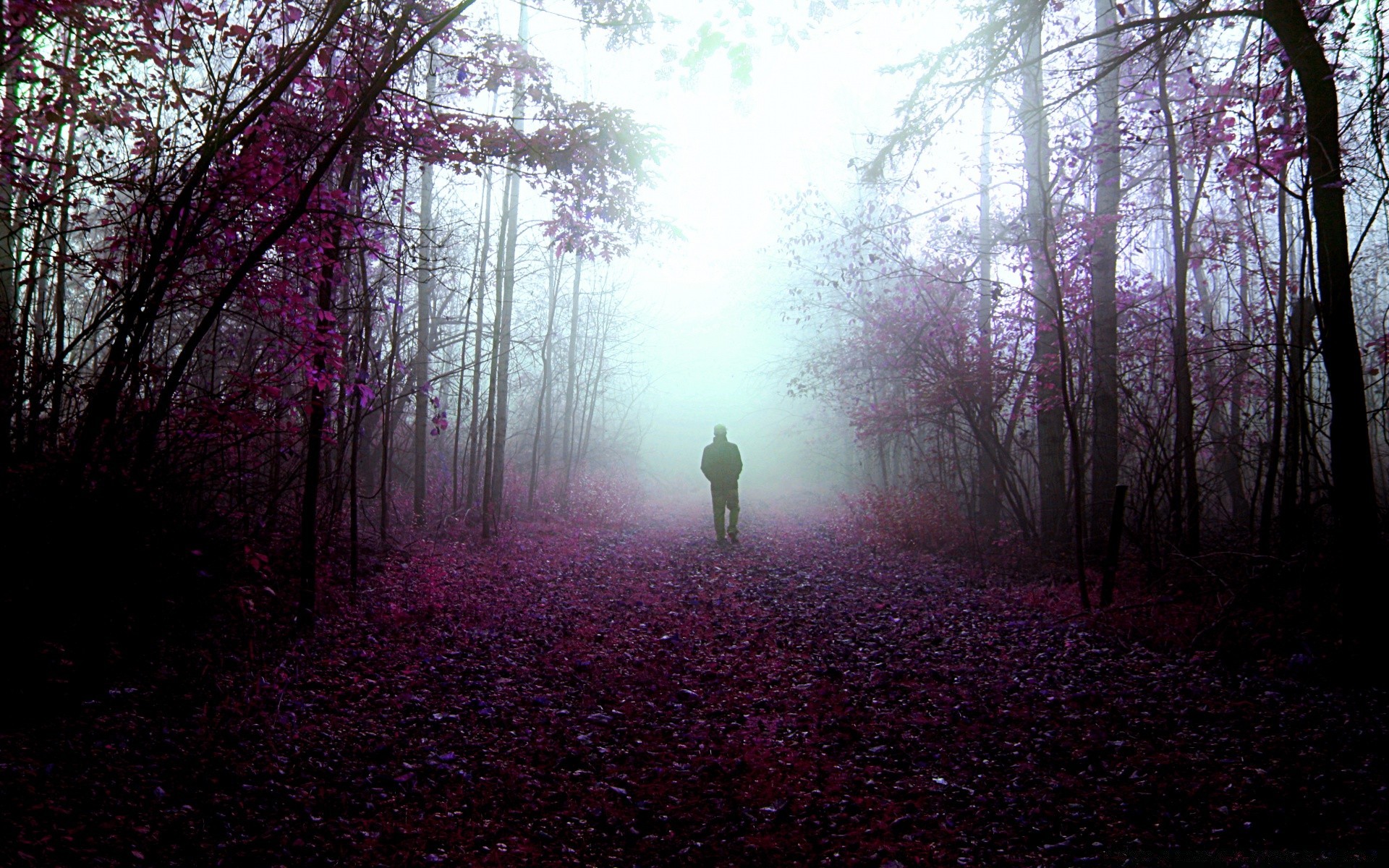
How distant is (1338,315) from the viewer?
488cm

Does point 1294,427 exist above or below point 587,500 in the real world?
above

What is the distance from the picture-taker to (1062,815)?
3.58 m

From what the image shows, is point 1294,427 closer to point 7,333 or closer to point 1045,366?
point 1045,366

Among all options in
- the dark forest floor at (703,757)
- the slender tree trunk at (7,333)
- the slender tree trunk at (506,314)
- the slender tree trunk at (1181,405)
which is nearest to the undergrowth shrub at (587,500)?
the slender tree trunk at (506,314)

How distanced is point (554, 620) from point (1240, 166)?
24.2 feet

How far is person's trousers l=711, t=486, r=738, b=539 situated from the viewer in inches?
551

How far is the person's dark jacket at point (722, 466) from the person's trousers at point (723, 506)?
80 millimetres

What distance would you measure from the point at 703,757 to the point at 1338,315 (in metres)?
5.19

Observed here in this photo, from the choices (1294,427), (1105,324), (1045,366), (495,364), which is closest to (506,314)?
(495,364)

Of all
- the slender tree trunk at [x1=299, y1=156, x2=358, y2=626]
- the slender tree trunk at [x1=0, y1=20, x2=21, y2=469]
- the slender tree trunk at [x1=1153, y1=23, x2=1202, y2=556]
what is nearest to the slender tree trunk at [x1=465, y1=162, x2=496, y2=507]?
the slender tree trunk at [x1=299, y1=156, x2=358, y2=626]

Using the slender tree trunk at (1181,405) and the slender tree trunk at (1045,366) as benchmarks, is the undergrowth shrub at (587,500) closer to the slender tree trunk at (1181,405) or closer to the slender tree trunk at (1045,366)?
the slender tree trunk at (1045,366)

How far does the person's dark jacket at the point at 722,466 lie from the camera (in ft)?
46.8

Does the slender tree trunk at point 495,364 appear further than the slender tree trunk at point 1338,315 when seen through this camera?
Yes

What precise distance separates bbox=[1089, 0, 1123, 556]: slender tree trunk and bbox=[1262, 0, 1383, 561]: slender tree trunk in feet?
13.6
